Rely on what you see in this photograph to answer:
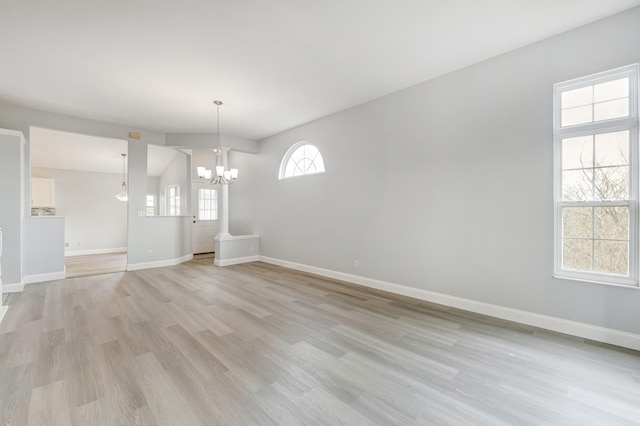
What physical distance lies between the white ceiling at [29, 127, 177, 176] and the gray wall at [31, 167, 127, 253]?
0.82 ft

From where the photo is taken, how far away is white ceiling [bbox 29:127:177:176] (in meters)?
5.90

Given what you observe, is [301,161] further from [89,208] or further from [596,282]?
[89,208]

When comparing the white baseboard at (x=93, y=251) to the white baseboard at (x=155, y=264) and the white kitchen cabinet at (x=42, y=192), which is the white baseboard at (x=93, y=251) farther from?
the white baseboard at (x=155, y=264)

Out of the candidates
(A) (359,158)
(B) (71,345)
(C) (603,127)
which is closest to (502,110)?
(C) (603,127)

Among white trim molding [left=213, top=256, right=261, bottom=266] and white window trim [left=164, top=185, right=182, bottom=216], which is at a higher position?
white window trim [left=164, top=185, right=182, bottom=216]

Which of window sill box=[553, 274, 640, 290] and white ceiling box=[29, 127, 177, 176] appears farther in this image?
white ceiling box=[29, 127, 177, 176]

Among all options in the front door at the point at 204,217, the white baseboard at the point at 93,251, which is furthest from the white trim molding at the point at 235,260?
the white baseboard at the point at 93,251

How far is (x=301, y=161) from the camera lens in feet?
18.6

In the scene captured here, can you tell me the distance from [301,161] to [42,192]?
7.53 m

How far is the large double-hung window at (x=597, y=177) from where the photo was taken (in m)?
2.39

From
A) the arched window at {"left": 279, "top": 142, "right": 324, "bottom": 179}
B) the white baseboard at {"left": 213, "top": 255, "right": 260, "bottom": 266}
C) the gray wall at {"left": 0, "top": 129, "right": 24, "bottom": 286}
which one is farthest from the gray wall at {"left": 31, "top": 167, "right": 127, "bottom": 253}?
the arched window at {"left": 279, "top": 142, "right": 324, "bottom": 179}

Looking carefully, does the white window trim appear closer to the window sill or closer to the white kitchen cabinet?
the white kitchen cabinet

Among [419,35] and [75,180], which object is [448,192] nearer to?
[419,35]

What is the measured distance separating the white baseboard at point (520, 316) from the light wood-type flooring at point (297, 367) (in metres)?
0.11
